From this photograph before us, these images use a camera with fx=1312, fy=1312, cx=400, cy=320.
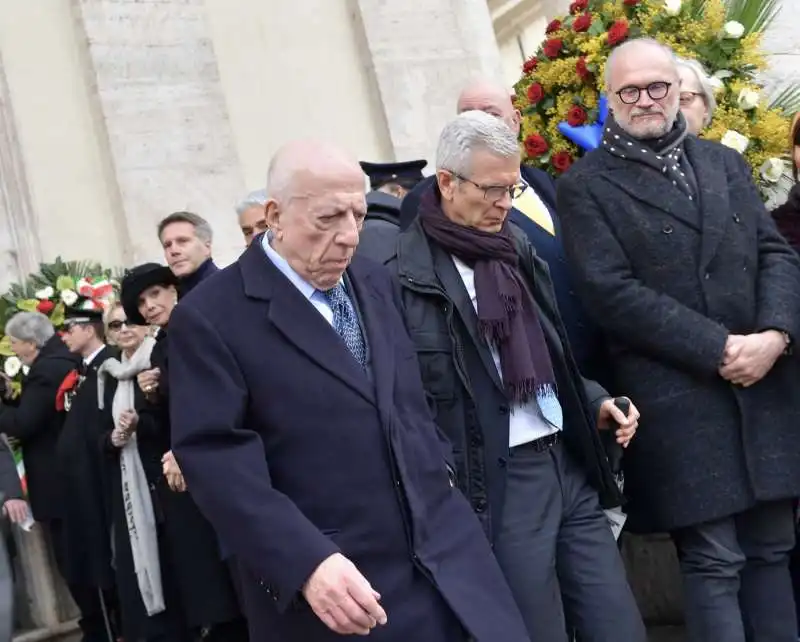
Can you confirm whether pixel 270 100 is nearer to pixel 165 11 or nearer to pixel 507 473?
pixel 165 11

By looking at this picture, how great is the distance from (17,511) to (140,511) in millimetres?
1116

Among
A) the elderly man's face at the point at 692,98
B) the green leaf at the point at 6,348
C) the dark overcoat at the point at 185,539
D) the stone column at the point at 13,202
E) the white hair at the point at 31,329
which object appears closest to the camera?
the elderly man's face at the point at 692,98

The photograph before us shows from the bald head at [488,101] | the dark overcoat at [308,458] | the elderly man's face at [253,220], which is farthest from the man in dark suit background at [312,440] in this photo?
the elderly man's face at [253,220]

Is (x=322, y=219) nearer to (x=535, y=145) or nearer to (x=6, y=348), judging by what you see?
(x=535, y=145)

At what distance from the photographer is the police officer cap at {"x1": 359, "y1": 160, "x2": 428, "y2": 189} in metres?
5.27

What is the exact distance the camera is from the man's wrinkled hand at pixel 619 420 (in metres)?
3.77

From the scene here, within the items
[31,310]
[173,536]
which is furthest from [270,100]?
[173,536]

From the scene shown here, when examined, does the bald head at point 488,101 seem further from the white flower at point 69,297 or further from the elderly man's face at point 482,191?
the white flower at point 69,297

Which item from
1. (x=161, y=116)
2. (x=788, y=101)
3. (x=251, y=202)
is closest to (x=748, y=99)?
(x=788, y=101)

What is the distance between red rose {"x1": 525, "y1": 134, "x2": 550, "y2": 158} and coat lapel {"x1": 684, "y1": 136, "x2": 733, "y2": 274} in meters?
1.19

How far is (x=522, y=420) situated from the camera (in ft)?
11.9

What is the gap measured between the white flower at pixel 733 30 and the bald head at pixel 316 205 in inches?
114

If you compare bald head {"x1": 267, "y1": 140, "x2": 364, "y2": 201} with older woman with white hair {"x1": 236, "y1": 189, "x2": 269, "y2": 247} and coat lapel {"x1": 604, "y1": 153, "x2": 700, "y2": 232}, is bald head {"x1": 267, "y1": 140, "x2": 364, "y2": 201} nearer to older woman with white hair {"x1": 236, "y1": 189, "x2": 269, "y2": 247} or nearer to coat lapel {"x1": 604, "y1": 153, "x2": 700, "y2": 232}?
coat lapel {"x1": 604, "y1": 153, "x2": 700, "y2": 232}

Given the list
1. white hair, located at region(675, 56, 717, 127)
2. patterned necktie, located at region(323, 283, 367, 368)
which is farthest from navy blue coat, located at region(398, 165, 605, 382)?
patterned necktie, located at region(323, 283, 367, 368)
